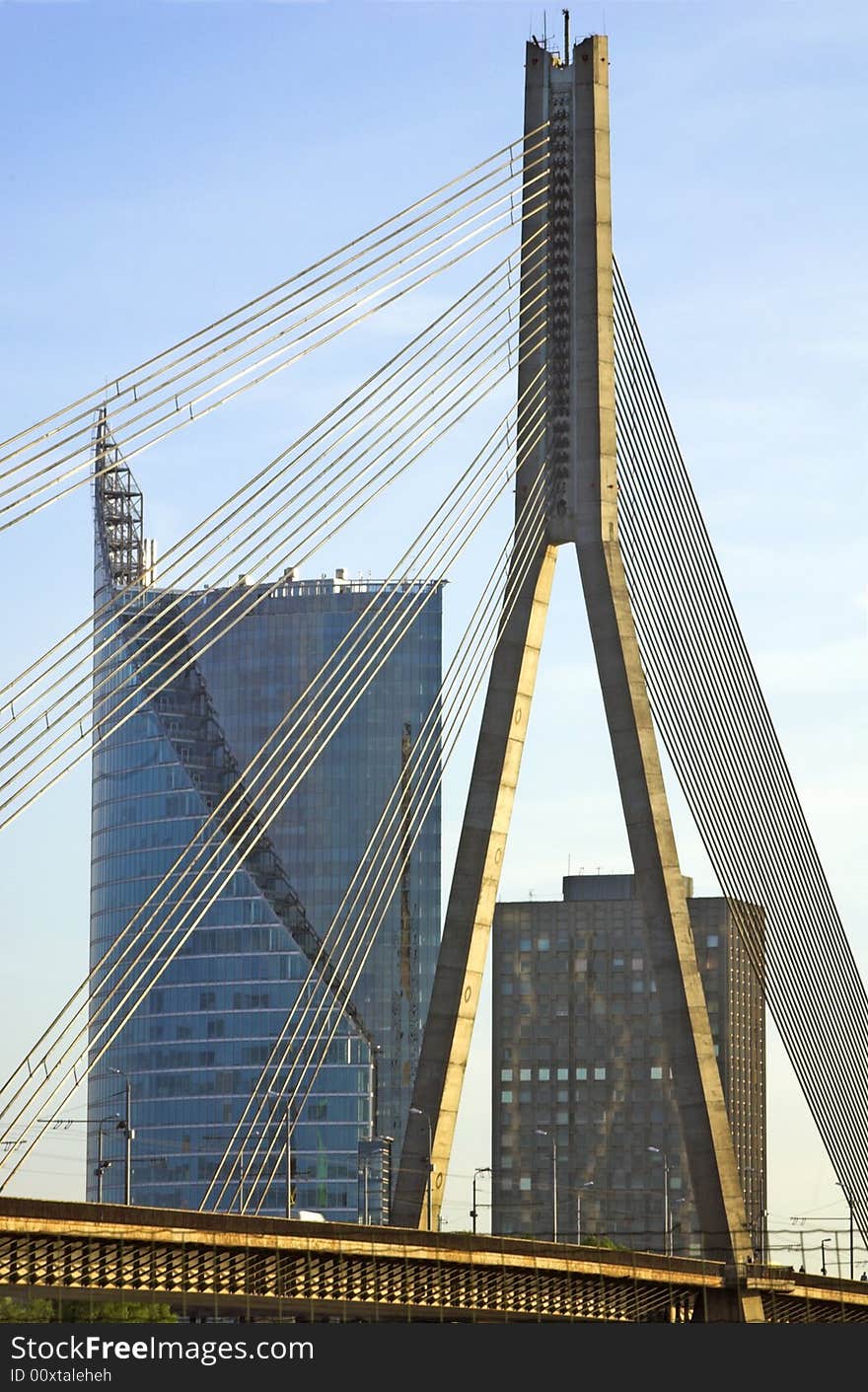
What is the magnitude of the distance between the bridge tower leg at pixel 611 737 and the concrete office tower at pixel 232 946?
112m

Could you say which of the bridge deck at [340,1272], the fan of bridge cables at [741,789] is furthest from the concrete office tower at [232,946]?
the bridge deck at [340,1272]

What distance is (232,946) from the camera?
18212cm

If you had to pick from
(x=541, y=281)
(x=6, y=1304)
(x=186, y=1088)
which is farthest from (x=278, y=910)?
(x=541, y=281)

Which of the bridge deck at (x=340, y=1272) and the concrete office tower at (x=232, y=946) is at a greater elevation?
the concrete office tower at (x=232, y=946)

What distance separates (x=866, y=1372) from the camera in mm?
52531

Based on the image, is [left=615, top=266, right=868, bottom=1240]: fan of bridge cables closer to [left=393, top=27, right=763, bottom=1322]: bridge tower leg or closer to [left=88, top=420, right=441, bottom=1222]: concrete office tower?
[left=393, top=27, right=763, bottom=1322]: bridge tower leg

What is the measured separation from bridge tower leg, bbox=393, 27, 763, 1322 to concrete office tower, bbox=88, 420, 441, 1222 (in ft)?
368

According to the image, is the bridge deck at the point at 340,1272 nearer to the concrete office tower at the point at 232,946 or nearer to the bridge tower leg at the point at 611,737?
the bridge tower leg at the point at 611,737

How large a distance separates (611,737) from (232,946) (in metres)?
124

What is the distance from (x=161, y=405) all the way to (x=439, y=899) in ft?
487

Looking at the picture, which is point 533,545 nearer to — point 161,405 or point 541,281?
point 541,281

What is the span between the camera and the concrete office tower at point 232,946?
18125 centimetres

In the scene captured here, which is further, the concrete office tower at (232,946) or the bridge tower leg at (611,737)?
the concrete office tower at (232,946)

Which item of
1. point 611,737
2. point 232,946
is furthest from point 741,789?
point 232,946
